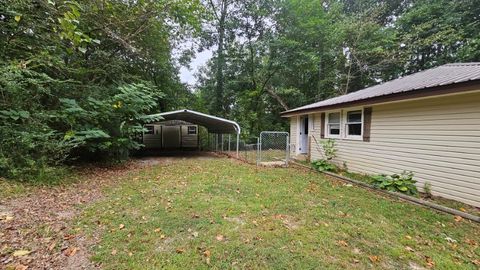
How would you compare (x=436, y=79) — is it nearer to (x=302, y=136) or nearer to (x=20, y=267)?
(x=302, y=136)

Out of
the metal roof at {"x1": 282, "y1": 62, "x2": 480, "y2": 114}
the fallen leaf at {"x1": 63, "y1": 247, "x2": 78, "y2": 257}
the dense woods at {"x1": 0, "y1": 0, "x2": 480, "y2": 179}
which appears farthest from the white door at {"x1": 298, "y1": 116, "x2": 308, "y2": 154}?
the fallen leaf at {"x1": 63, "y1": 247, "x2": 78, "y2": 257}

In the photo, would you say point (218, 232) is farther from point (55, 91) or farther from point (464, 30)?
point (464, 30)

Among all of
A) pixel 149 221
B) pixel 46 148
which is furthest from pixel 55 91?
pixel 149 221

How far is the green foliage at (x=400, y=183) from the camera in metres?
5.37

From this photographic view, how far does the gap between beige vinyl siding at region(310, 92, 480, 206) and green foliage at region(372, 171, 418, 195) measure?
244mm

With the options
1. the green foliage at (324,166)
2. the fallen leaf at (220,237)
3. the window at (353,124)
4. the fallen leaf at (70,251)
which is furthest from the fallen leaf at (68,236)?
the window at (353,124)

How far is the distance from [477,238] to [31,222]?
646 centimetres

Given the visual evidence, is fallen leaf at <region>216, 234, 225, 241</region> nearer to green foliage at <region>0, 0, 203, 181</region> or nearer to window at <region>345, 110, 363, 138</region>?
green foliage at <region>0, 0, 203, 181</region>

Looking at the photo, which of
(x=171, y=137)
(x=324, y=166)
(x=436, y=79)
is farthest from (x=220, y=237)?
Answer: (x=171, y=137)

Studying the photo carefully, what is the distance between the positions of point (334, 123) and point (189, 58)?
536 inches

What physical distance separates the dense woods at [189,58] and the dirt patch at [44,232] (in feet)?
4.46

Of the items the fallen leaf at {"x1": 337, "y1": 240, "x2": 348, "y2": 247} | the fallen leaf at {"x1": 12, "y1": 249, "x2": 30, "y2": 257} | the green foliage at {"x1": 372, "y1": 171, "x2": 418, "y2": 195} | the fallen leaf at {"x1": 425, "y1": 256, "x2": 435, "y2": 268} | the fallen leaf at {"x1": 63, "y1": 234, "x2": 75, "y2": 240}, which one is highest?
the green foliage at {"x1": 372, "y1": 171, "x2": 418, "y2": 195}

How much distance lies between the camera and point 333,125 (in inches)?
352

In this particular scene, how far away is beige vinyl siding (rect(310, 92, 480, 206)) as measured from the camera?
4.67 meters
